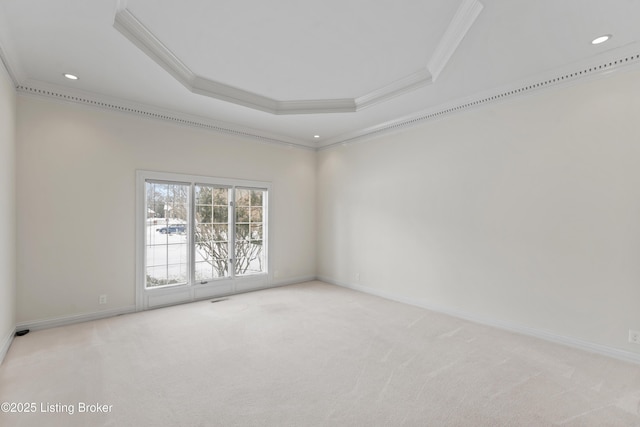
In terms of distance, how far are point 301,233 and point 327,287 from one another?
4.02 ft

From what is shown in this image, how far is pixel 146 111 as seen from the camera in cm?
424

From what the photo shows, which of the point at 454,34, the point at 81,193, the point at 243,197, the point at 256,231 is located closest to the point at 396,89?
the point at 454,34

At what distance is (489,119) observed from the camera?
376cm

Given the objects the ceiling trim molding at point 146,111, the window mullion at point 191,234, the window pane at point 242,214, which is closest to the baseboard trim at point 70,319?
the window mullion at point 191,234

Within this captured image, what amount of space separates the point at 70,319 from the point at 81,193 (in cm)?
160

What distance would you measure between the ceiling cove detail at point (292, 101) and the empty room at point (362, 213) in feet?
0.08

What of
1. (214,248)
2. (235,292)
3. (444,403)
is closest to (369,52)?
(444,403)

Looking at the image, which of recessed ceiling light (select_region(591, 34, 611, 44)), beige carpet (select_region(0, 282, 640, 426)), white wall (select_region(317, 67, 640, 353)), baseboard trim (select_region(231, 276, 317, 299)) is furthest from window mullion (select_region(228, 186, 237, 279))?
recessed ceiling light (select_region(591, 34, 611, 44))

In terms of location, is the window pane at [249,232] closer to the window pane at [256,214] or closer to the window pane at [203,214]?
the window pane at [256,214]

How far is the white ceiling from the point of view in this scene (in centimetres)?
236

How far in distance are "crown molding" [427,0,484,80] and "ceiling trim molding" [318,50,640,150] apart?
0.87 metres

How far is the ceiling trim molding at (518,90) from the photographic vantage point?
287 centimetres

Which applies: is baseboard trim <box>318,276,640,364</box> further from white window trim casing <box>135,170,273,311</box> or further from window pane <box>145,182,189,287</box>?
window pane <box>145,182,189,287</box>

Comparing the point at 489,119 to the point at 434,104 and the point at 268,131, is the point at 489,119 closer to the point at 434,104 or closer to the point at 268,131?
the point at 434,104
